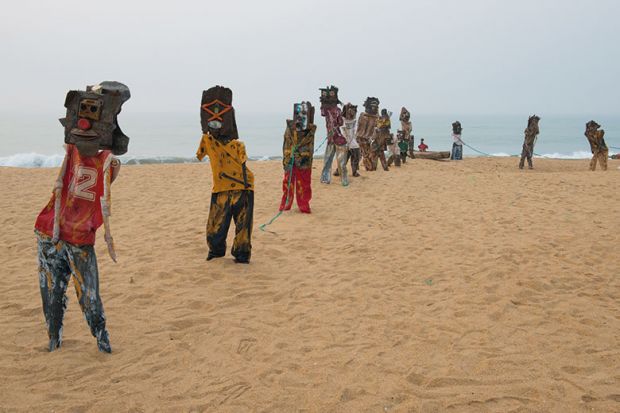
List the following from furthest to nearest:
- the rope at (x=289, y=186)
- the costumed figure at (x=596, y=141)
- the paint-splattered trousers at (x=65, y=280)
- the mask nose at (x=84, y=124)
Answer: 1. the costumed figure at (x=596, y=141)
2. the rope at (x=289, y=186)
3. the paint-splattered trousers at (x=65, y=280)
4. the mask nose at (x=84, y=124)

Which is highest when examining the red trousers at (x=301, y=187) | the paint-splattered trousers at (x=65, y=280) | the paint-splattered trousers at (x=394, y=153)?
the paint-splattered trousers at (x=394, y=153)

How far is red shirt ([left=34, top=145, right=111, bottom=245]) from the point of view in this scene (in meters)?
3.70

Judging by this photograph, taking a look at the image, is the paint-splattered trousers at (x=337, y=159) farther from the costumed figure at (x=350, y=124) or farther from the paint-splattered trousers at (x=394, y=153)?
the paint-splattered trousers at (x=394, y=153)

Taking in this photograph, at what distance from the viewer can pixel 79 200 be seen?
147 inches

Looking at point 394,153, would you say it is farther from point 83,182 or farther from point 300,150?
point 83,182

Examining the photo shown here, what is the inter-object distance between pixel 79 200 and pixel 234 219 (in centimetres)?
246

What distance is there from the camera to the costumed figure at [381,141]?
15.0m

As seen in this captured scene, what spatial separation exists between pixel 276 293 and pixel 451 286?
2.01m

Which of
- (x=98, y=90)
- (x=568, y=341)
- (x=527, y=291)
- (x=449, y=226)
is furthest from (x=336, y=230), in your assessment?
(x=98, y=90)

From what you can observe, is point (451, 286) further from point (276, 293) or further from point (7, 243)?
point (7, 243)

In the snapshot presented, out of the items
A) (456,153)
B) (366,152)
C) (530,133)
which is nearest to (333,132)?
(366,152)

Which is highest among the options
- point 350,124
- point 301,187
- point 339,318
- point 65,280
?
point 350,124

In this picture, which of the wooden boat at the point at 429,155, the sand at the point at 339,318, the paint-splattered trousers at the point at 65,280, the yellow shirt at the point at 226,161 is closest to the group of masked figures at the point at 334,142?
the sand at the point at 339,318

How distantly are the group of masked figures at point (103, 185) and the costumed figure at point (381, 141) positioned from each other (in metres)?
4.09
